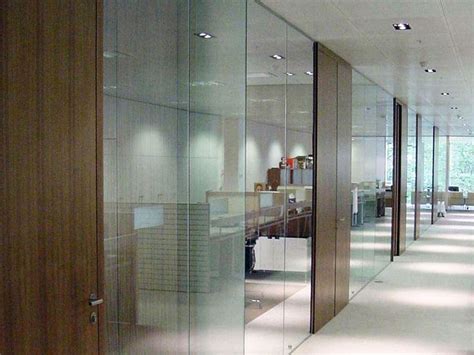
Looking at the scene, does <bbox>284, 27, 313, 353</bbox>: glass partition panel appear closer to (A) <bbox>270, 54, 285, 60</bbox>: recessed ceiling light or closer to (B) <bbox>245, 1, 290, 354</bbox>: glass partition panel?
(B) <bbox>245, 1, 290, 354</bbox>: glass partition panel

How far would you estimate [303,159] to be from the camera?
7422 millimetres

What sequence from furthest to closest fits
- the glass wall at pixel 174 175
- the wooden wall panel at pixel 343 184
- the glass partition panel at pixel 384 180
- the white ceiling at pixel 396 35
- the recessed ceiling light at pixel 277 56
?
the glass partition panel at pixel 384 180 < the wooden wall panel at pixel 343 184 < the recessed ceiling light at pixel 277 56 < the white ceiling at pixel 396 35 < the glass wall at pixel 174 175

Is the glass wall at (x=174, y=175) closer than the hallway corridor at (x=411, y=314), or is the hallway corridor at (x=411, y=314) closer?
the glass wall at (x=174, y=175)

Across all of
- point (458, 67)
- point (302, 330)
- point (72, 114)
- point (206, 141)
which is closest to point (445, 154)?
point (458, 67)

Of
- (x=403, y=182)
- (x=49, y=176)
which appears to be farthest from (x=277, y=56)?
(x=403, y=182)

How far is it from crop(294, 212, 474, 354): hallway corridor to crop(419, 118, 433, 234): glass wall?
A: 17.8 feet

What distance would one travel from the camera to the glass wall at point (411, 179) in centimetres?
1666

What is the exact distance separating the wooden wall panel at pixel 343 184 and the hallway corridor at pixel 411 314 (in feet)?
1.23

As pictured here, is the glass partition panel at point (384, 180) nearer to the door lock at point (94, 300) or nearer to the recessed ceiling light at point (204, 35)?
the recessed ceiling light at point (204, 35)

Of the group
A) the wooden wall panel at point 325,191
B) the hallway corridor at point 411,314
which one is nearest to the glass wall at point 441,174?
the hallway corridor at point 411,314

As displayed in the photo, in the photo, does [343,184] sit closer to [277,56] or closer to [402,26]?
[402,26]

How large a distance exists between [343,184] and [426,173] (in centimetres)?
1307

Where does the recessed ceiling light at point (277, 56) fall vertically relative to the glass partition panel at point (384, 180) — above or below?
above

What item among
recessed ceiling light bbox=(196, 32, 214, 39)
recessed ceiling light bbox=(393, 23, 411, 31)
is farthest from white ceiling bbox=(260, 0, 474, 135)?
recessed ceiling light bbox=(196, 32, 214, 39)
